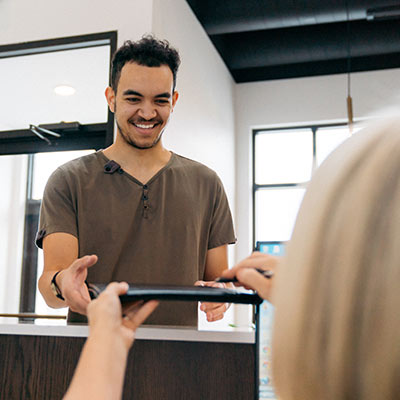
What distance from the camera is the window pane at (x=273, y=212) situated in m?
5.26

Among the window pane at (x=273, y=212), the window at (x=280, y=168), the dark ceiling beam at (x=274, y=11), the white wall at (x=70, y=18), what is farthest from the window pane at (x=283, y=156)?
the white wall at (x=70, y=18)

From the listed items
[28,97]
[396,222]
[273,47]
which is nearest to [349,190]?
[396,222]

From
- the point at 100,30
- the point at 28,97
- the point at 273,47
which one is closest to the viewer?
the point at 100,30

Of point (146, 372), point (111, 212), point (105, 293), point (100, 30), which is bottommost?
point (146, 372)

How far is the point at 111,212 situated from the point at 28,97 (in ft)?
6.89

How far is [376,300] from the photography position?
0.41 meters

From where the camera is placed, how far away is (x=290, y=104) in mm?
5305

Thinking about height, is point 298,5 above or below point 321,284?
above

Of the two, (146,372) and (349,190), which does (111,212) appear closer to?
(146,372)

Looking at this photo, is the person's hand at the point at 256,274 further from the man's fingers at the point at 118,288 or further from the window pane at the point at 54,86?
the window pane at the point at 54,86

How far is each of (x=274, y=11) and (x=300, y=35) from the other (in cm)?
88

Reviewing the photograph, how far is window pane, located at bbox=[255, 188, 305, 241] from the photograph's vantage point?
5258 mm

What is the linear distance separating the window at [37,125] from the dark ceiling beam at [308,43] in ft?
5.17

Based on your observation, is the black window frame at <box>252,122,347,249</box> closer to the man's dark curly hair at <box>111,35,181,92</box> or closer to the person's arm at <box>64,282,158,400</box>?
the man's dark curly hair at <box>111,35,181,92</box>
